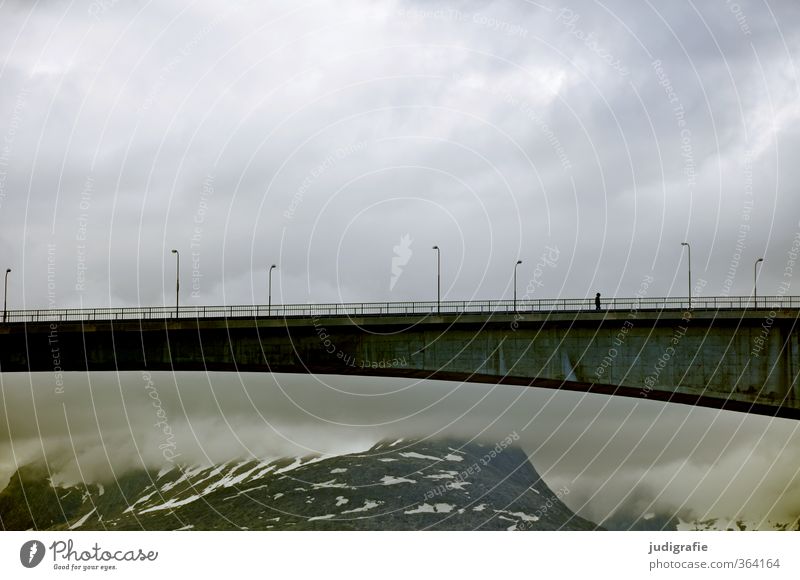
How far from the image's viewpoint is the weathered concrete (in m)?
58.9

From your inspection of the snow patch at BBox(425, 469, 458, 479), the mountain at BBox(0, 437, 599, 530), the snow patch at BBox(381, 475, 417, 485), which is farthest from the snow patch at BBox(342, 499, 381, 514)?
the snow patch at BBox(425, 469, 458, 479)

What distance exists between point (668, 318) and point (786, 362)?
26.6 ft

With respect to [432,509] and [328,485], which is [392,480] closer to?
[328,485]

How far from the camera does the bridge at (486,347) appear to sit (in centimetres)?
5884

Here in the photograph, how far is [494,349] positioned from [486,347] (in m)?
0.59

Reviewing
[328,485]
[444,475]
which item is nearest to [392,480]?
[328,485]

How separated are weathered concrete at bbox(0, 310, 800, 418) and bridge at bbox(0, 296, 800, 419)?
0.07m

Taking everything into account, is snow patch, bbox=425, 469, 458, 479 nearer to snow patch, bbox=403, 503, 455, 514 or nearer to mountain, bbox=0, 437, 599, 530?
mountain, bbox=0, 437, 599, 530

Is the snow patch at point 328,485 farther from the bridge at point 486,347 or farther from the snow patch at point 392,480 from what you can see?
the bridge at point 486,347

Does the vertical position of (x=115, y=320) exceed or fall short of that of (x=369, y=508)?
it exceeds it

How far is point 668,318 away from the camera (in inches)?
2346

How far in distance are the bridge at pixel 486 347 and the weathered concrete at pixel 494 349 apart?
73mm
